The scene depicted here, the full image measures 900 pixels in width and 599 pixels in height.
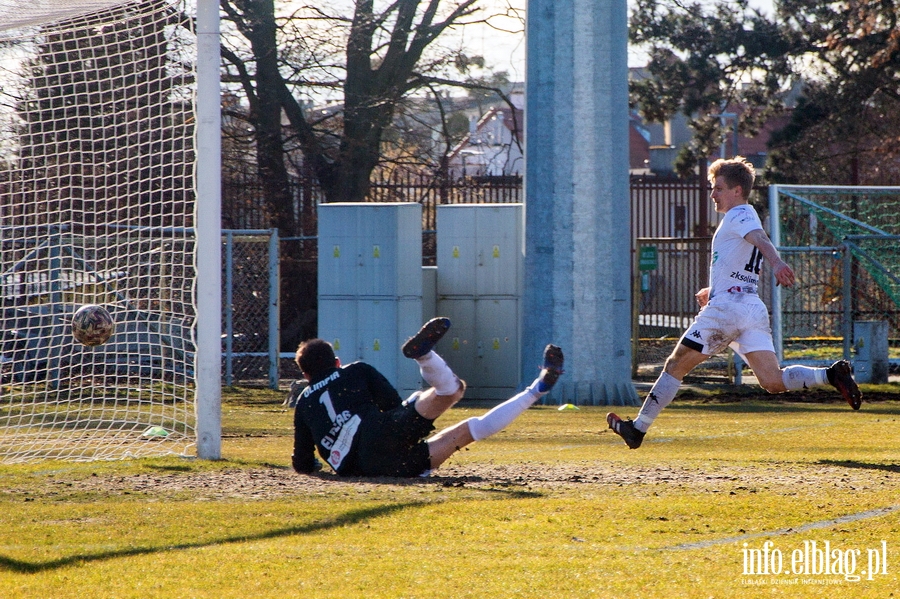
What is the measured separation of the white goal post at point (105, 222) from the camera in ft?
28.4

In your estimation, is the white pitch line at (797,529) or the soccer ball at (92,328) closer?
the white pitch line at (797,529)

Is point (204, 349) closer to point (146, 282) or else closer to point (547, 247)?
point (146, 282)

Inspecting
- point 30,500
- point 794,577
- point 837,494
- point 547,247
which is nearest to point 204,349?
point 30,500

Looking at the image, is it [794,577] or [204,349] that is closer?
[794,577]

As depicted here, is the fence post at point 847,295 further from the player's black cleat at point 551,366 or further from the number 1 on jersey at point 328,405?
the number 1 on jersey at point 328,405

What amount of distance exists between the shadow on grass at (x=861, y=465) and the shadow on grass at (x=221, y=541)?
119 inches

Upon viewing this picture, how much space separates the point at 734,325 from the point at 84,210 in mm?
7508

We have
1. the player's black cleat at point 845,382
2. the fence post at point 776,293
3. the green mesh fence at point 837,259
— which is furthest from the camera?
the green mesh fence at point 837,259

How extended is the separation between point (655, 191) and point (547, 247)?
22.3 feet

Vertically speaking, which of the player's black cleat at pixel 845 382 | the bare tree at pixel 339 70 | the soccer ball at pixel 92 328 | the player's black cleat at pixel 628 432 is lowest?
the player's black cleat at pixel 628 432

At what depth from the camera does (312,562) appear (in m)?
4.87

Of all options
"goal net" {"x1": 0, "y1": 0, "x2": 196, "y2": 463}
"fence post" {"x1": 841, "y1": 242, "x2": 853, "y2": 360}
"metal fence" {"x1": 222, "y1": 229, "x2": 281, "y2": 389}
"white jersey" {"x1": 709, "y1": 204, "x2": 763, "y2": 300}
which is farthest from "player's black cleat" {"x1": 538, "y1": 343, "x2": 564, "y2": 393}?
"fence post" {"x1": 841, "y1": 242, "x2": 853, "y2": 360}

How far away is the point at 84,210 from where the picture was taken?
483 inches

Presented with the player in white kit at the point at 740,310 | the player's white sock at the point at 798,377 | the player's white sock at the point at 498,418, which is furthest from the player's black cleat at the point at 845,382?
the player's white sock at the point at 498,418
